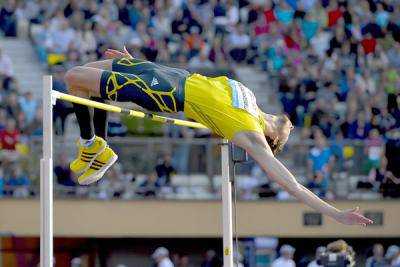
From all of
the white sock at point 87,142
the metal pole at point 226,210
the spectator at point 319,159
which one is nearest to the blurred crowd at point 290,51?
the spectator at point 319,159

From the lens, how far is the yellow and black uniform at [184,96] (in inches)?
343

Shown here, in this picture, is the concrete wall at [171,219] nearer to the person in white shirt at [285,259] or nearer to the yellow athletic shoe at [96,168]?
the person in white shirt at [285,259]

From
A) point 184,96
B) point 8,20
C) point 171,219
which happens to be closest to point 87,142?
point 184,96

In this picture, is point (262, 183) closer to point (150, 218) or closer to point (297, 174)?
point (297, 174)

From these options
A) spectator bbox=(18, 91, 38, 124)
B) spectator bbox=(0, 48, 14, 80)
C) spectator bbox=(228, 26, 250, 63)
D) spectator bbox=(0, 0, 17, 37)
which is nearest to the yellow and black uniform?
spectator bbox=(18, 91, 38, 124)

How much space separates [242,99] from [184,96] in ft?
1.33

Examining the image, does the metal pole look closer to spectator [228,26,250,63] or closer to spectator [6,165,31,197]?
spectator [6,165,31,197]

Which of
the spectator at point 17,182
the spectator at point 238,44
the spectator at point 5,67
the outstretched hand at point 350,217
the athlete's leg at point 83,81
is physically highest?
the spectator at point 238,44

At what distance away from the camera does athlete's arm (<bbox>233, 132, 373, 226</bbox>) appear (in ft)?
27.0

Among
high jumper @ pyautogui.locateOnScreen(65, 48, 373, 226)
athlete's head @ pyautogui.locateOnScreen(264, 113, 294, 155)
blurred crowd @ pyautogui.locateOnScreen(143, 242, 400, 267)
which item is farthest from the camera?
blurred crowd @ pyautogui.locateOnScreen(143, 242, 400, 267)

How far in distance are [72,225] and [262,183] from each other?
2.66 metres

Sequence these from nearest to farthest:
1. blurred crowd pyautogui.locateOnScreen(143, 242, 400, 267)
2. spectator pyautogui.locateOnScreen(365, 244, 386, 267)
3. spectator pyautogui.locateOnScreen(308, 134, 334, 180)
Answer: blurred crowd pyautogui.locateOnScreen(143, 242, 400, 267) < spectator pyautogui.locateOnScreen(365, 244, 386, 267) < spectator pyautogui.locateOnScreen(308, 134, 334, 180)

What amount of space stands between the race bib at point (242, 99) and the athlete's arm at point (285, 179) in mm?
213

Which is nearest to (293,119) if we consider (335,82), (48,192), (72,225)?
(335,82)
